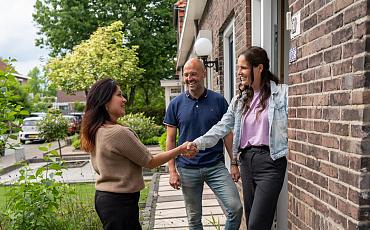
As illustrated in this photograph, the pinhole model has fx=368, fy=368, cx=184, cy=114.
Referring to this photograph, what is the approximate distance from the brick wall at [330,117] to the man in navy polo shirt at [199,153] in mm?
911

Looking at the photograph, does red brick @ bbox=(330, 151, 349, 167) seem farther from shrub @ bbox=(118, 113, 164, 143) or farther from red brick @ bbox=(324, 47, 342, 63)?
shrub @ bbox=(118, 113, 164, 143)

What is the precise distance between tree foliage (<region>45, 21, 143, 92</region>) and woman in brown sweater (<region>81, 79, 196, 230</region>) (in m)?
18.7

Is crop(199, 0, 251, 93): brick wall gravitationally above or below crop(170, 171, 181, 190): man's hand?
above

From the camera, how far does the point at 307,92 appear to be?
2316 mm

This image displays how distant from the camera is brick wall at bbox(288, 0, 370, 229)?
165cm

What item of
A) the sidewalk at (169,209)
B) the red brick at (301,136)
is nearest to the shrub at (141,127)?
the sidewalk at (169,209)

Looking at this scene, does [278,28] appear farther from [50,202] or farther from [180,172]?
[50,202]

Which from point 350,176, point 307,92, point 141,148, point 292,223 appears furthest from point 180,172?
point 350,176

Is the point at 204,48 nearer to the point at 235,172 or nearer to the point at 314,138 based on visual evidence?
A: the point at 235,172

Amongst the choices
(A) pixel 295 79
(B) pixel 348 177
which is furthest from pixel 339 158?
(A) pixel 295 79

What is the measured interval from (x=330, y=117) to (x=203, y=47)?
524cm

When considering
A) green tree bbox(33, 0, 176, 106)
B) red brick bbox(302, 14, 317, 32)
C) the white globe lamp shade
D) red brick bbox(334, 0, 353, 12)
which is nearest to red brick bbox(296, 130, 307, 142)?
red brick bbox(302, 14, 317, 32)

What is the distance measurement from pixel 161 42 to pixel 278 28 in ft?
80.6

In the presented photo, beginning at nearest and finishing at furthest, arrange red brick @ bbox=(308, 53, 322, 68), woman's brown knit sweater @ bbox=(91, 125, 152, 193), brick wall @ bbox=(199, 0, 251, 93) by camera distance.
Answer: red brick @ bbox=(308, 53, 322, 68) → woman's brown knit sweater @ bbox=(91, 125, 152, 193) → brick wall @ bbox=(199, 0, 251, 93)
